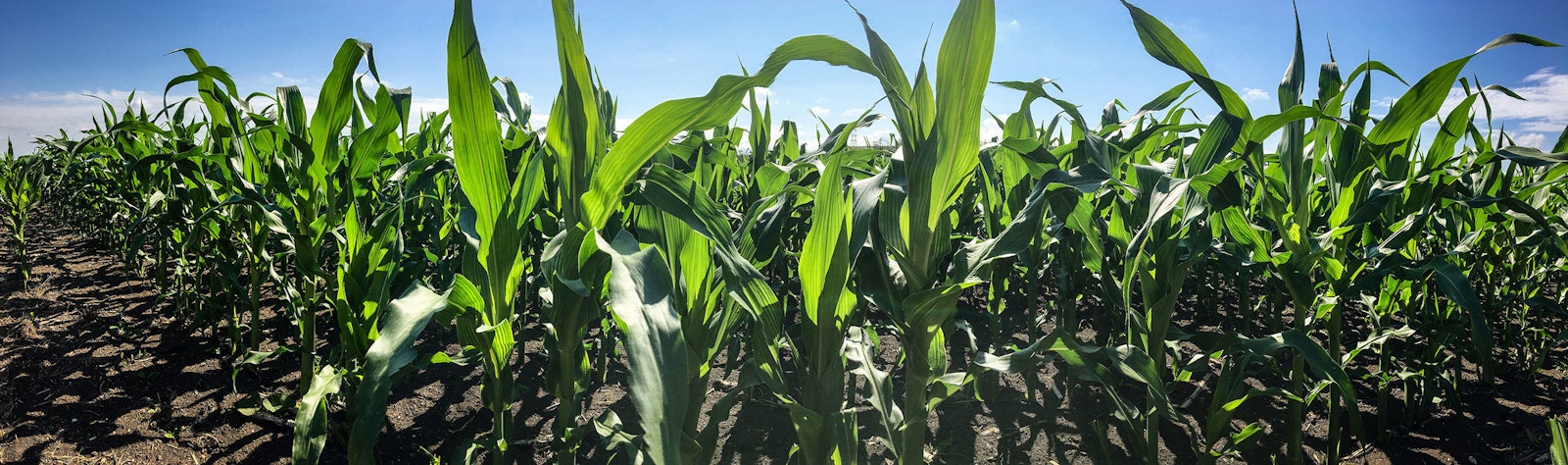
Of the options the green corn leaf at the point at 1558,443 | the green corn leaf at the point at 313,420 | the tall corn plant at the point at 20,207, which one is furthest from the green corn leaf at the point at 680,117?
the tall corn plant at the point at 20,207

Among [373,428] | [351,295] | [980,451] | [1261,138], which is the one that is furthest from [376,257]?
[1261,138]

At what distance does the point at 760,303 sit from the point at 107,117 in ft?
10.7

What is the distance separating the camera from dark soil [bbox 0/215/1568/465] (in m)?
1.54

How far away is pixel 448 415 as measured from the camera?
5.70 feet

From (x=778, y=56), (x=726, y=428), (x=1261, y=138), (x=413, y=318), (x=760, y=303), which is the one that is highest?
(x=1261, y=138)

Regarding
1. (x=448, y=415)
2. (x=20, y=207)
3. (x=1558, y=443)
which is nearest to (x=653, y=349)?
(x=1558, y=443)

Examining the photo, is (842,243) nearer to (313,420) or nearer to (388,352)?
(388,352)

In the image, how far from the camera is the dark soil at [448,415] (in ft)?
5.05

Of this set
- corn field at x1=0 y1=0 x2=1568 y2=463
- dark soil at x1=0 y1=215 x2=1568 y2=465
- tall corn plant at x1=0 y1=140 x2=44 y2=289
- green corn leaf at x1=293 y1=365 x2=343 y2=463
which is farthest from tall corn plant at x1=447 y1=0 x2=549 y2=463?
tall corn plant at x1=0 y1=140 x2=44 y2=289

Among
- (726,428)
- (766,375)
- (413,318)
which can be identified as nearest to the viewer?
(413,318)

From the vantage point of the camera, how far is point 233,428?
161 cm

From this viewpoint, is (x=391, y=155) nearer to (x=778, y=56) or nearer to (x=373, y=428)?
(x=373, y=428)

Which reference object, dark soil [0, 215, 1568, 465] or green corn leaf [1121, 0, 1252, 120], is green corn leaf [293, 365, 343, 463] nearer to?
dark soil [0, 215, 1568, 465]

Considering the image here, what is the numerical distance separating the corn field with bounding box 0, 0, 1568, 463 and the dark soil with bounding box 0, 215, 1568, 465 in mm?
33
